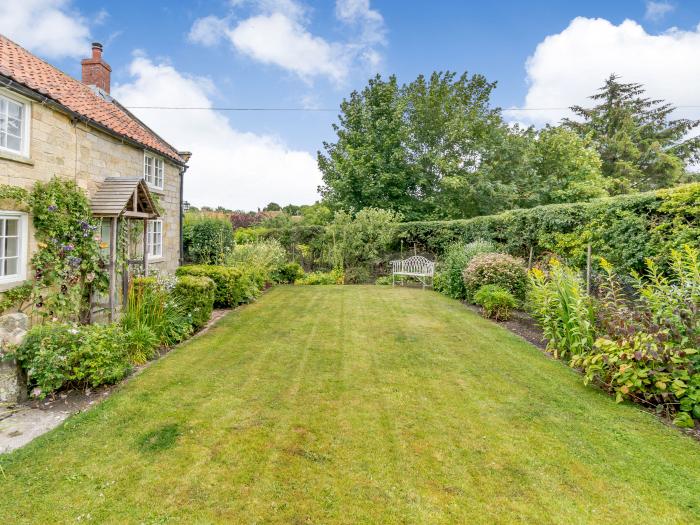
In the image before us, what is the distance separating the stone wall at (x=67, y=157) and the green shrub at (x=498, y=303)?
893 cm

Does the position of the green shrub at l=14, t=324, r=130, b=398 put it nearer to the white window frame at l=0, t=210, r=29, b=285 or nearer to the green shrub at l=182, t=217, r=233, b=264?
the white window frame at l=0, t=210, r=29, b=285

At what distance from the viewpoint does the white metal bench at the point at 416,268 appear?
13.6 meters

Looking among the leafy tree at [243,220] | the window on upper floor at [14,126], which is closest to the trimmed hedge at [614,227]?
the window on upper floor at [14,126]

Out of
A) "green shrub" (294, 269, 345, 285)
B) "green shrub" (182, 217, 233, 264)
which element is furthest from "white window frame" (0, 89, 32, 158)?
"green shrub" (294, 269, 345, 285)

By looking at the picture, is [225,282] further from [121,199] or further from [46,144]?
[46,144]

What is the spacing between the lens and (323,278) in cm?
1490

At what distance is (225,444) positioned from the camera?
3.25 m

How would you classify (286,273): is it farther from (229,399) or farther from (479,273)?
(229,399)

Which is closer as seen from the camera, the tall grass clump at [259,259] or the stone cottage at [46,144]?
the stone cottage at [46,144]

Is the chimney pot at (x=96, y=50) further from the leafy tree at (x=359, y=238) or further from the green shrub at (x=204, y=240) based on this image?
the leafy tree at (x=359, y=238)

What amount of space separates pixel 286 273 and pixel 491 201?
42.2ft

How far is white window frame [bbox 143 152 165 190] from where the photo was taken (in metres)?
10.2

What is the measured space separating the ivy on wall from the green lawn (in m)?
2.44

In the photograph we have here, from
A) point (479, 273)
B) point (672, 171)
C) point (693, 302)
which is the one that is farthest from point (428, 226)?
point (672, 171)
